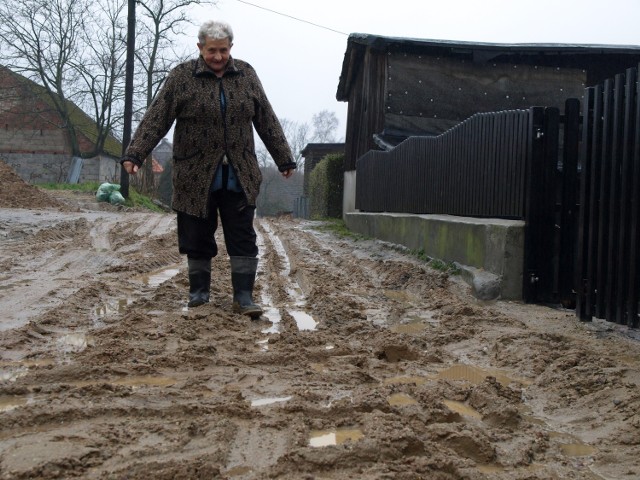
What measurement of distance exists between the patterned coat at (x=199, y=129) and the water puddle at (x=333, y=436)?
9.05 ft

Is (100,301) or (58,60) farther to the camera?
(58,60)

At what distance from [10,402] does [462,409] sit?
1782mm

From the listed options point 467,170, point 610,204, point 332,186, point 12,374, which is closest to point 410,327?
point 610,204

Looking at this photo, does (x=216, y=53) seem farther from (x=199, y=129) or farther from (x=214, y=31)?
(x=199, y=129)

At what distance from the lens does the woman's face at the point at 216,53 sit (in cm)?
493

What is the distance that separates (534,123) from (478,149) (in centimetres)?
137

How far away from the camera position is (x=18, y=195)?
55.3 feet

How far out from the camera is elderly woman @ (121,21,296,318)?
5008 mm

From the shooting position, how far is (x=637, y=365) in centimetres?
355

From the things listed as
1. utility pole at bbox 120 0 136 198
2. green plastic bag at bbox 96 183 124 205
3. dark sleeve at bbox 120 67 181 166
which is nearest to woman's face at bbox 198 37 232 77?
dark sleeve at bbox 120 67 181 166

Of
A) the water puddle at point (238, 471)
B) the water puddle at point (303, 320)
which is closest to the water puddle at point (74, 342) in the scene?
the water puddle at point (303, 320)

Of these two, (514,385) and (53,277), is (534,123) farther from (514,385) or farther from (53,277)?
(53,277)

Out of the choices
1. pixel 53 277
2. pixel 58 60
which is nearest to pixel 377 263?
pixel 53 277

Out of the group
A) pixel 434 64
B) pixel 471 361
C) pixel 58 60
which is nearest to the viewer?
pixel 471 361
